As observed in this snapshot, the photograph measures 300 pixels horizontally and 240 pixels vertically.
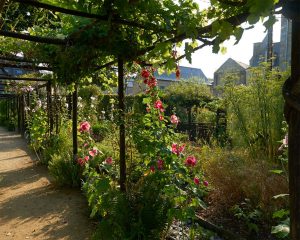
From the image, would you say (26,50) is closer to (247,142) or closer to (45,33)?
(45,33)

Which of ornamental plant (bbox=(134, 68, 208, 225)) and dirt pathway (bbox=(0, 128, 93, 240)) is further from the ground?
ornamental plant (bbox=(134, 68, 208, 225))

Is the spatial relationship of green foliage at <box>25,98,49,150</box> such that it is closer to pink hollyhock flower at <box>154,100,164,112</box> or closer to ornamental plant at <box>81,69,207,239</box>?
ornamental plant at <box>81,69,207,239</box>

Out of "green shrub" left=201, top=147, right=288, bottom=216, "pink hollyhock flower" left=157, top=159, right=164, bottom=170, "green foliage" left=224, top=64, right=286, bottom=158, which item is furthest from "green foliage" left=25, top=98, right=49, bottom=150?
"pink hollyhock flower" left=157, top=159, right=164, bottom=170

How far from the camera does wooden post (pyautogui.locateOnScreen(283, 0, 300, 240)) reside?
1.45 metres

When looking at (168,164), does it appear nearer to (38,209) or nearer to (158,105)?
(158,105)

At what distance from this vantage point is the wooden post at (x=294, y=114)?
145 cm

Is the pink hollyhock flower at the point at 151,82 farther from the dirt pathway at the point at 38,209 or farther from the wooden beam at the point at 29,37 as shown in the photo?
the dirt pathway at the point at 38,209

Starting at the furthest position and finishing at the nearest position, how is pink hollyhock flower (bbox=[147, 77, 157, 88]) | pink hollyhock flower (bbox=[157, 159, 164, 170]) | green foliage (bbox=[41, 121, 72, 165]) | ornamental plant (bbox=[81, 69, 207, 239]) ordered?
green foliage (bbox=[41, 121, 72, 165])
pink hollyhock flower (bbox=[147, 77, 157, 88])
pink hollyhock flower (bbox=[157, 159, 164, 170])
ornamental plant (bbox=[81, 69, 207, 239])

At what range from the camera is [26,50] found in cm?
507

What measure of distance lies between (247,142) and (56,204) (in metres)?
3.45

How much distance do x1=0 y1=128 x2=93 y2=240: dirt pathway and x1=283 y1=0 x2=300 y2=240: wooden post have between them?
2626 mm

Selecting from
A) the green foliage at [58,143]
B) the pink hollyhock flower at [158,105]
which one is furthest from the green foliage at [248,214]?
the green foliage at [58,143]

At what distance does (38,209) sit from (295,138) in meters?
3.96

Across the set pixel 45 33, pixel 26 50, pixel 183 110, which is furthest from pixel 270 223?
pixel 183 110
